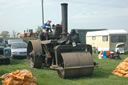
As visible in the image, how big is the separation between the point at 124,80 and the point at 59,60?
2.52 metres

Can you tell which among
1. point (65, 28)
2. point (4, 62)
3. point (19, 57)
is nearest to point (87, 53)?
point (65, 28)

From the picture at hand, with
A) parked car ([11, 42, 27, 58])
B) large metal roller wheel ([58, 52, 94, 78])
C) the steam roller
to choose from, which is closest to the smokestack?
the steam roller

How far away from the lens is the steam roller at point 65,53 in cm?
763

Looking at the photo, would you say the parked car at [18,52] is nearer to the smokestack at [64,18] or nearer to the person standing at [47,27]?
the person standing at [47,27]

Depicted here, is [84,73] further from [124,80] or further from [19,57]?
[19,57]

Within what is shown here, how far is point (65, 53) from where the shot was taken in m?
7.83

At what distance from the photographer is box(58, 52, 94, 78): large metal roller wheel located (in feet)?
24.7

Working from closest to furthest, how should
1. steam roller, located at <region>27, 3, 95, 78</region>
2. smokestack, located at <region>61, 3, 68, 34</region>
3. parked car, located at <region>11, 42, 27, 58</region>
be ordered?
steam roller, located at <region>27, 3, 95, 78</region> → smokestack, located at <region>61, 3, 68, 34</region> → parked car, located at <region>11, 42, 27, 58</region>

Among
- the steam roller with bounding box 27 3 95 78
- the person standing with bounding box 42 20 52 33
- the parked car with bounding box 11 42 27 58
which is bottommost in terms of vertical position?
the parked car with bounding box 11 42 27 58

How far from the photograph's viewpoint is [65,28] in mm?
8852

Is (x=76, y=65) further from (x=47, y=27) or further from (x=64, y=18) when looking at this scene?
(x=47, y=27)

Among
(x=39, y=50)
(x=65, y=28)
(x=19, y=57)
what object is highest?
(x=65, y=28)

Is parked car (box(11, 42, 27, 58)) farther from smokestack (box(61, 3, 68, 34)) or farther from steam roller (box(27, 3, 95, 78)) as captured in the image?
smokestack (box(61, 3, 68, 34))

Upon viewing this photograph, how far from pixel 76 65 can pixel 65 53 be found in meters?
0.61
